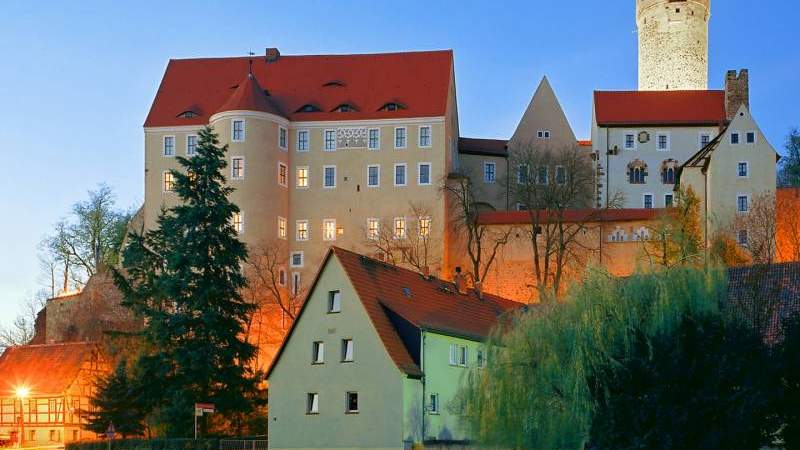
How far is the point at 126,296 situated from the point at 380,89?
119ft

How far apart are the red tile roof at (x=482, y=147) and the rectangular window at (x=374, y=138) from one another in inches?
345

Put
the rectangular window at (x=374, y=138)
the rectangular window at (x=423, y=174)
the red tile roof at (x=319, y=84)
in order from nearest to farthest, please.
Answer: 1. the rectangular window at (x=423, y=174)
2. the rectangular window at (x=374, y=138)
3. the red tile roof at (x=319, y=84)

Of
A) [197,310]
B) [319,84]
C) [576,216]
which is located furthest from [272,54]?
[197,310]

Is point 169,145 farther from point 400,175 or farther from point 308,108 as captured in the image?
point 400,175

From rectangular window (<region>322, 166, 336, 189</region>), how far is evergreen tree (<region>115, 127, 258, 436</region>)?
103 ft

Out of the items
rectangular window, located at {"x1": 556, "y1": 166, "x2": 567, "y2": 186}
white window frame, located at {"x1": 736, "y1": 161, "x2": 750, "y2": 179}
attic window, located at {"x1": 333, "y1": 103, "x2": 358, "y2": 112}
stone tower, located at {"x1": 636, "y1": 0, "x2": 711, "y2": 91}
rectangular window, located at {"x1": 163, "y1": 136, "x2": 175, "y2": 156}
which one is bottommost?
white window frame, located at {"x1": 736, "y1": 161, "x2": 750, "y2": 179}

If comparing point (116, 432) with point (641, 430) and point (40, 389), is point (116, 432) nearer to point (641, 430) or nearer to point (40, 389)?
point (40, 389)

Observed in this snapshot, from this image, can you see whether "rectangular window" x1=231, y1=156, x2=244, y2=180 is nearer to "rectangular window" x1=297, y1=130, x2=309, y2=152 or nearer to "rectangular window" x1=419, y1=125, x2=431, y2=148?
"rectangular window" x1=297, y1=130, x2=309, y2=152

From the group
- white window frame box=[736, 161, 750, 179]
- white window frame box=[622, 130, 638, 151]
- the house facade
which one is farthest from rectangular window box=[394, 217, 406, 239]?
the house facade

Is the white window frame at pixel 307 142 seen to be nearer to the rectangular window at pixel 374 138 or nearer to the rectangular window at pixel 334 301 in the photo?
the rectangular window at pixel 374 138

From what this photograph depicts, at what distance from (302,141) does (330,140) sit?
172 centimetres

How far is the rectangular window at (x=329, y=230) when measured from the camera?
265 feet

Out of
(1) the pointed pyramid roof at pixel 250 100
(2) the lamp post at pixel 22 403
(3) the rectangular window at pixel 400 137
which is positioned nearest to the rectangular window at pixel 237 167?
(1) the pointed pyramid roof at pixel 250 100

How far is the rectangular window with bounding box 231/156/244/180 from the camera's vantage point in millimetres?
79312
